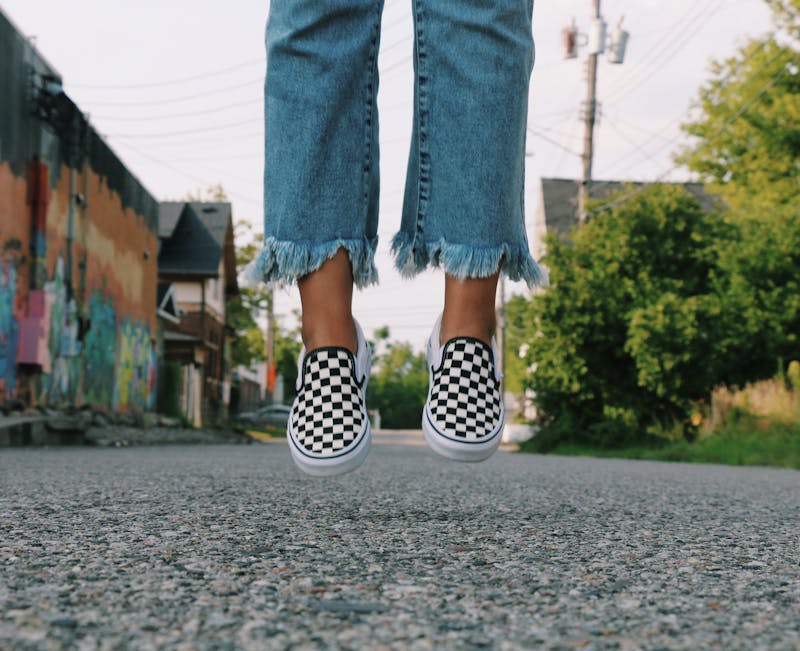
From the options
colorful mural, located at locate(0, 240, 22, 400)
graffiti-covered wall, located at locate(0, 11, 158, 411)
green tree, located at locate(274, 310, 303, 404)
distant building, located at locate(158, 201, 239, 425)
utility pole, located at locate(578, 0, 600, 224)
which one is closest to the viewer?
colorful mural, located at locate(0, 240, 22, 400)

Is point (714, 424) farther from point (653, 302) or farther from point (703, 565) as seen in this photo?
point (703, 565)

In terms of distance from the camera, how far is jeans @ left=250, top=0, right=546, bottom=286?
6.39ft

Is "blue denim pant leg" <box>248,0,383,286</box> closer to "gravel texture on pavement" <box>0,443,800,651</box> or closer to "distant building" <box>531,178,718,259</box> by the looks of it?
"gravel texture on pavement" <box>0,443,800,651</box>

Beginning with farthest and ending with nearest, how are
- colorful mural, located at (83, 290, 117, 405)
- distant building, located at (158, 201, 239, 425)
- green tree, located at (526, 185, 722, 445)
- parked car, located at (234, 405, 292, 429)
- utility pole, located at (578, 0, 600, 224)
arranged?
parked car, located at (234, 405, 292, 429) < distant building, located at (158, 201, 239, 425) < utility pole, located at (578, 0, 600, 224) < colorful mural, located at (83, 290, 117, 405) < green tree, located at (526, 185, 722, 445)

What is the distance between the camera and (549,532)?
5.77ft

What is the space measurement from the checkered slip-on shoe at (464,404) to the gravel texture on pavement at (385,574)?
150 millimetres

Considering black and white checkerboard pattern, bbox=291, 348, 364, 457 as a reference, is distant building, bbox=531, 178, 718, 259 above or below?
above

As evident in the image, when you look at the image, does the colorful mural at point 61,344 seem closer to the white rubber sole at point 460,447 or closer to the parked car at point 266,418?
the white rubber sole at point 460,447

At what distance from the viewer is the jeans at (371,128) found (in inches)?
76.6

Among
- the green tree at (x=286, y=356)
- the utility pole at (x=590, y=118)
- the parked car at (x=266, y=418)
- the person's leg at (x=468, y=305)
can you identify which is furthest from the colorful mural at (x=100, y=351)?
the green tree at (x=286, y=356)

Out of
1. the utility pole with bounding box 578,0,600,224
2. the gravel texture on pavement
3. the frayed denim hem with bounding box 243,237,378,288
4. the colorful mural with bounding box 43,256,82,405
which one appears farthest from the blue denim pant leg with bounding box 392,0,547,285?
the utility pole with bounding box 578,0,600,224

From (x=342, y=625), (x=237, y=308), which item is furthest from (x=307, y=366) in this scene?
(x=237, y=308)

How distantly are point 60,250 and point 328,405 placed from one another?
12981 millimetres

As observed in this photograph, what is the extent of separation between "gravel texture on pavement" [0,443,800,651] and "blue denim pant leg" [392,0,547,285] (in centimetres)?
56
